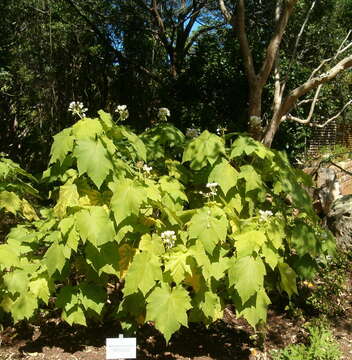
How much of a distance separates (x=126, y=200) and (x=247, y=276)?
806mm

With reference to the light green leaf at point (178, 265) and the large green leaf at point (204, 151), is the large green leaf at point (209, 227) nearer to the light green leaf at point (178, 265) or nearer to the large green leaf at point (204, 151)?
the light green leaf at point (178, 265)

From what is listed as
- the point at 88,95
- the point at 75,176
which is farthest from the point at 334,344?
the point at 88,95

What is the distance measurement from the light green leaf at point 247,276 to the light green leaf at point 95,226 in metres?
0.73

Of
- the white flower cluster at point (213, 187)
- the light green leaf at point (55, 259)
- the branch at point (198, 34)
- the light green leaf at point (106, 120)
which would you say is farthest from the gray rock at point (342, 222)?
the branch at point (198, 34)

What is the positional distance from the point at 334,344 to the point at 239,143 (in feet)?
5.40

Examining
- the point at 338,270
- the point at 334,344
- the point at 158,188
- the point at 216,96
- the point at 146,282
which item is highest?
the point at 216,96

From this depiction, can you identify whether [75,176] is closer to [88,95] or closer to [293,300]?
[293,300]

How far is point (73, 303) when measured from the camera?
2879 millimetres

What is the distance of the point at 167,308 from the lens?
8.45 feet

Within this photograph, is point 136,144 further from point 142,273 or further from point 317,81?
point 317,81

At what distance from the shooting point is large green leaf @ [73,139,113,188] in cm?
264

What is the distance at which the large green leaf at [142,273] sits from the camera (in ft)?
8.52

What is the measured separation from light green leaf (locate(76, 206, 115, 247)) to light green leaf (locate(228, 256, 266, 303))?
73 centimetres

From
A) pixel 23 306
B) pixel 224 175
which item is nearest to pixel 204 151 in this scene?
pixel 224 175
